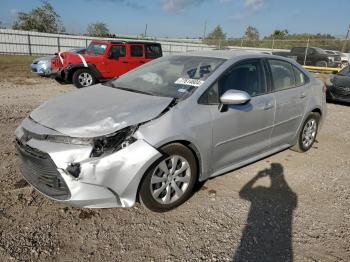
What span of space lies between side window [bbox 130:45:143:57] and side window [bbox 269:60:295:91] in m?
7.58

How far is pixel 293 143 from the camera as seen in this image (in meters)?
4.79

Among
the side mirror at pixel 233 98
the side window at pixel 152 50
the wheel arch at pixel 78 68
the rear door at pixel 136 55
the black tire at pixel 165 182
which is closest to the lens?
the black tire at pixel 165 182

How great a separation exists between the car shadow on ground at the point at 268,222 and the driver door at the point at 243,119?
0.43 m

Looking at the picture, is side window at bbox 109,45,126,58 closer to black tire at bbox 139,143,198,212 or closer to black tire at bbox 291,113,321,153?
black tire at bbox 291,113,321,153

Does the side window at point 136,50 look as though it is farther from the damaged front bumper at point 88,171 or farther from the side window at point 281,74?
the damaged front bumper at point 88,171

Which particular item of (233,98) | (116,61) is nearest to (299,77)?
(233,98)

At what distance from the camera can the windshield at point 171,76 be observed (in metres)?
3.42

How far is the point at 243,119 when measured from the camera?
359cm

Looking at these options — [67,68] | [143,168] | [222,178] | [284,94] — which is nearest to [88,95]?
[143,168]

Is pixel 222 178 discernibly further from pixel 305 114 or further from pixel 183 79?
pixel 305 114

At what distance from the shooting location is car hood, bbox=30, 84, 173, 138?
9.04ft

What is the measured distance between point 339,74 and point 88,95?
9.12 metres

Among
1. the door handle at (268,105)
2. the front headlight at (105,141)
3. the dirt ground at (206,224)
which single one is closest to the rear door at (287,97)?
the door handle at (268,105)

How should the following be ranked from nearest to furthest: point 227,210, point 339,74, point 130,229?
1. point 130,229
2. point 227,210
3. point 339,74
